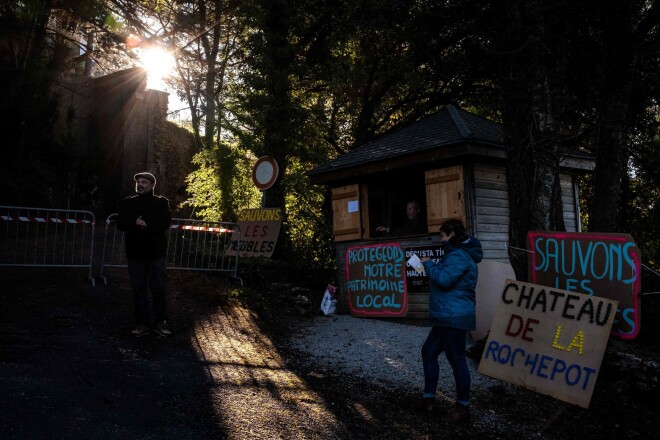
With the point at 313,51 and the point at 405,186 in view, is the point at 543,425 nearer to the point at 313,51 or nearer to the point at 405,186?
the point at 405,186

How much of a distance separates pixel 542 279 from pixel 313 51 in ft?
41.5

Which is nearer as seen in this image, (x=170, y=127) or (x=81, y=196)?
(x=81, y=196)

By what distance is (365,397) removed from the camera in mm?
5250

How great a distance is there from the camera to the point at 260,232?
13617 millimetres

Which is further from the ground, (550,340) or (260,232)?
(260,232)

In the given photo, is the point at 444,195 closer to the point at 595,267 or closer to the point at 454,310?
the point at 595,267

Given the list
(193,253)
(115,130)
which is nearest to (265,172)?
(193,253)

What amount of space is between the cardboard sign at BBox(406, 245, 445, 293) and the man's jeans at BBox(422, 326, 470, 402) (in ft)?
14.0

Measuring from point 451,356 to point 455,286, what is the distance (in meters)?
0.63

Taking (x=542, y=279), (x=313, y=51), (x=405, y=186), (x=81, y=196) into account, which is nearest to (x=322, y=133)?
(x=313, y=51)

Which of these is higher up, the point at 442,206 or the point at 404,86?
the point at 404,86

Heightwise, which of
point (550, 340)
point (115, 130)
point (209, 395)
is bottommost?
point (209, 395)

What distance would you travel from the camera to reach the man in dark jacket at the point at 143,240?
643cm

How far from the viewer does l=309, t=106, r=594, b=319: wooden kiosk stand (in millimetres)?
9102
